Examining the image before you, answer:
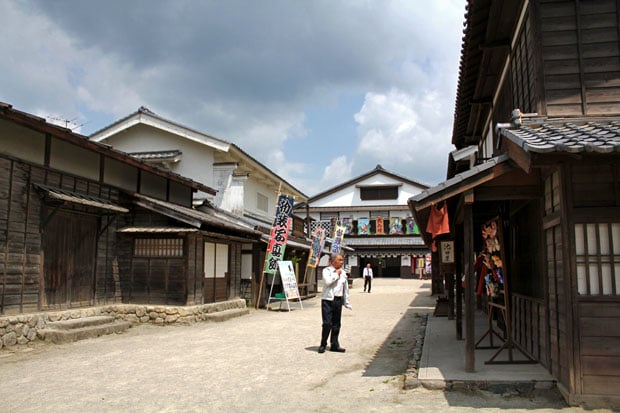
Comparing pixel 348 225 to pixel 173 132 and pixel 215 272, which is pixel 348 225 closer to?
pixel 173 132

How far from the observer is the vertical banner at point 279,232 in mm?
17141

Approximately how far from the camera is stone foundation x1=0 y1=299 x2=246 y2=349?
9883 millimetres

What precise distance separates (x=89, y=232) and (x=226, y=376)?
282 inches

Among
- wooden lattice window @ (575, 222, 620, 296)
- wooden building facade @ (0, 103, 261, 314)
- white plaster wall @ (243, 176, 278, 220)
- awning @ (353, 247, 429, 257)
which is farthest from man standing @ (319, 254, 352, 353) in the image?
awning @ (353, 247, 429, 257)

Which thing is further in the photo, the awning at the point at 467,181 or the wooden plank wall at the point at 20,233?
the wooden plank wall at the point at 20,233

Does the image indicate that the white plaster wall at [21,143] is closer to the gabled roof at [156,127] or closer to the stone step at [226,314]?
the stone step at [226,314]

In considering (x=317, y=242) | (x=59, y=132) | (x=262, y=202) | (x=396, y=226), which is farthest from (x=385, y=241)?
(x=59, y=132)

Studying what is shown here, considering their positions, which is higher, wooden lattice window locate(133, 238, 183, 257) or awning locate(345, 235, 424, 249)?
awning locate(345, 235, 424, 249)

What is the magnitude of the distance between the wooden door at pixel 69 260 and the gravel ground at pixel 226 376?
1.42 meters

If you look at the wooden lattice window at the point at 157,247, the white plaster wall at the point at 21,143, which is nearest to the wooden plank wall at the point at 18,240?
the white plaster wall at the point at 21,143

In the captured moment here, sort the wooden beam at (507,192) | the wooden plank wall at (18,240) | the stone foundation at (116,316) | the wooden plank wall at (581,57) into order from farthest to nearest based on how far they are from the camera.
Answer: the wooden plank wall at (18,240)
the stone foundation at (116,316)
the wooden beam at (507,192)
the wooden plank wall at (581,57)

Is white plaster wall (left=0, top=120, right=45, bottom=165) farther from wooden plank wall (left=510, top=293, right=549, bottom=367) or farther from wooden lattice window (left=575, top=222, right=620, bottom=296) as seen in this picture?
wooden lattice window (left=575, top=222, right=620, bottom=296)

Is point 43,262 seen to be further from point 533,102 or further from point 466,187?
point 533,102

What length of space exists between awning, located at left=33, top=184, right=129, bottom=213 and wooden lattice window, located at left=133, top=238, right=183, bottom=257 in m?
1.29
